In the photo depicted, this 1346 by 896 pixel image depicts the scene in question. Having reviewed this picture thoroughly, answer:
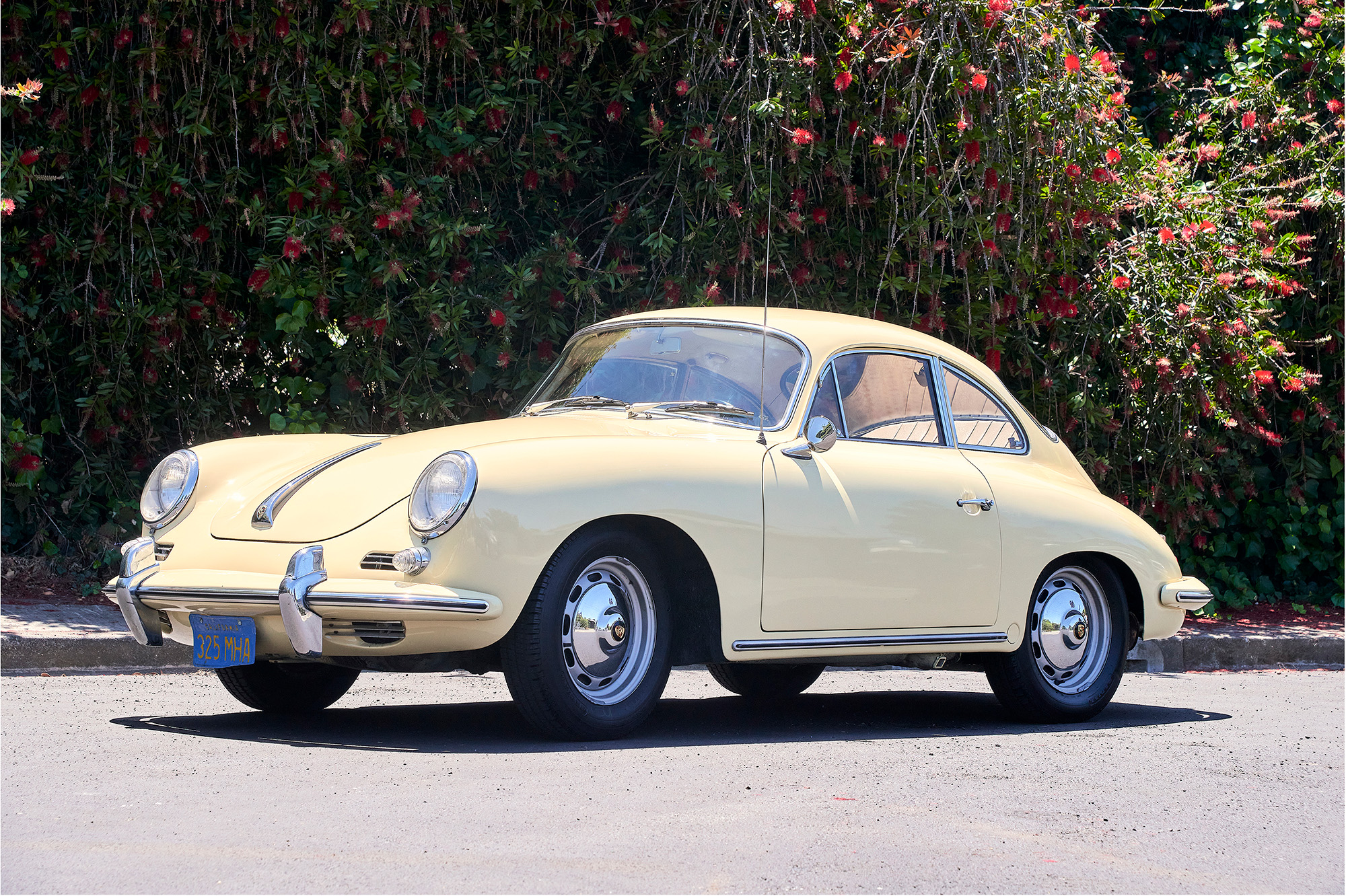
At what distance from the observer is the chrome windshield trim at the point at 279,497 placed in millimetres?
5301

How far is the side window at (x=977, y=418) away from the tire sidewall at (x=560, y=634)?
1835mm

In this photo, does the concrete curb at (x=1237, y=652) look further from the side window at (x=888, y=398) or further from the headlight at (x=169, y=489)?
the headlight at (x=169, y=489)

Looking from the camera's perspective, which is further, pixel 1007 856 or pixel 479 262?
pixel 479 262

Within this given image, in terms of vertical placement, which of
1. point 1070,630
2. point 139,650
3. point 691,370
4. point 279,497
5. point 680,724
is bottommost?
point 680,724

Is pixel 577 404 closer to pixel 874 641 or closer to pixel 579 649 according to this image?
pixel 579 649

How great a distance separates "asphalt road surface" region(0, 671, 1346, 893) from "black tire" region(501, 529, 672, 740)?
13cm

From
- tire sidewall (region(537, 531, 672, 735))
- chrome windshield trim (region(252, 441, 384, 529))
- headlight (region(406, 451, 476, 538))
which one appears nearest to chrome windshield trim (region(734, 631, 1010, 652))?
tire sidewall (region(537, 531, 672, 735))

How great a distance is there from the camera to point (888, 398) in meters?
6.38

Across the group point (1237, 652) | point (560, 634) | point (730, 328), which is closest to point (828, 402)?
point (730, 328)

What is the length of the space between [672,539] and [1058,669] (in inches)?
81.6

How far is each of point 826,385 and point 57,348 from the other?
617 centimetres

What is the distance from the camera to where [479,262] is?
9.74 m

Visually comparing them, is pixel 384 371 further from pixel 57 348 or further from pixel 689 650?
pixel 689 650

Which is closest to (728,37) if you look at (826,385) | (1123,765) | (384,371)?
(384,371)
